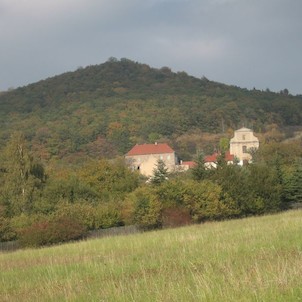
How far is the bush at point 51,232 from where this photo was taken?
32.7m

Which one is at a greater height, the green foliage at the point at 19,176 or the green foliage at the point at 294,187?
the green foliage at the point at 19,176

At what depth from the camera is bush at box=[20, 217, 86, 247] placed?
32.7 meters

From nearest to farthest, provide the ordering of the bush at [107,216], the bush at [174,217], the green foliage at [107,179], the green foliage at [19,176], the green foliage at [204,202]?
the bush at [107,216], the bush at [174,217], the green foliage at [204,202], the green foliage at [19,176], the green foliage at [107,179]

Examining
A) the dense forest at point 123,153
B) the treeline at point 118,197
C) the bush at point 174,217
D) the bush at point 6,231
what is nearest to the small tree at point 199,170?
the treeline at point 118,197

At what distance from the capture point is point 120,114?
148625 mm

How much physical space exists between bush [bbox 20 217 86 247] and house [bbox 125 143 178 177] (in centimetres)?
8592

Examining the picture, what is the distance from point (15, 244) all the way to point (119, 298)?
2786 centimetres

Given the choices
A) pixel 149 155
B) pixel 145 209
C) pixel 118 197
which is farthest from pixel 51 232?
pixel 149 155

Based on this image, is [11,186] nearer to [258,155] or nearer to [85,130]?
[258,155]

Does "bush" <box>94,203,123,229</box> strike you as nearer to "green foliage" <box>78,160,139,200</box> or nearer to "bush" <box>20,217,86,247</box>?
"bush" <box>20,217,86,247</box>

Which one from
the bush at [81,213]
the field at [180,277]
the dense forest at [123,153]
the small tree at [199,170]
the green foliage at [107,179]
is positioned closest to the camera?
the field at [180,277]

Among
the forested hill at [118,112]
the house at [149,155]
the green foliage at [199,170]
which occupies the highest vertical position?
the forested hill at [118,112]

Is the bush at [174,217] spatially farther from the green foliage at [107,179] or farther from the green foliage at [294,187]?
the green foliage at [294,187]

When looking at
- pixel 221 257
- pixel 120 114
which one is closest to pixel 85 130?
pixel 120 114
